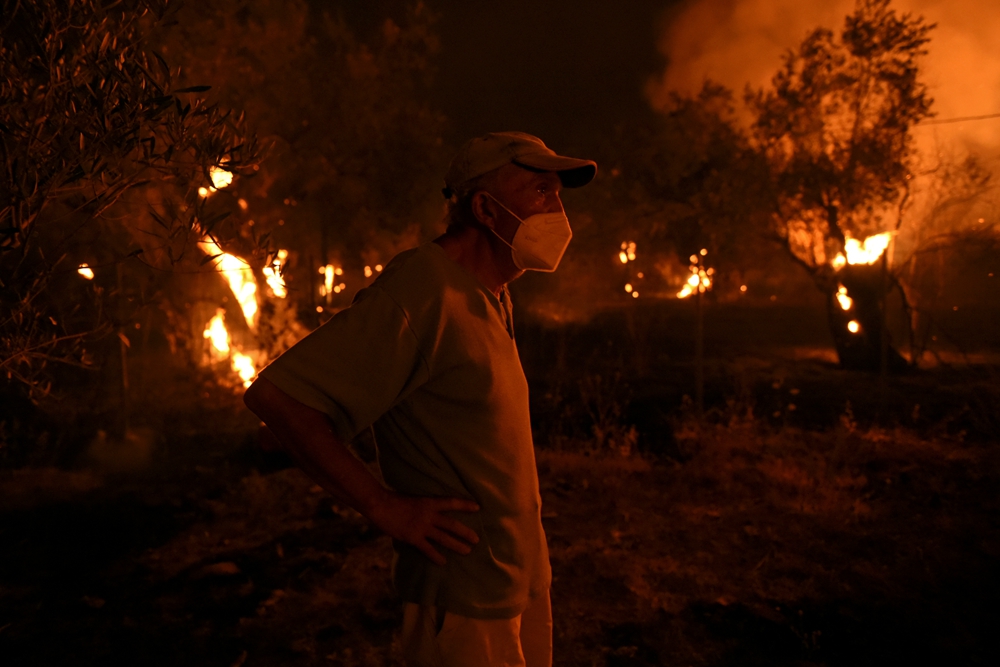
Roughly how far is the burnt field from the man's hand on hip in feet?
8.36

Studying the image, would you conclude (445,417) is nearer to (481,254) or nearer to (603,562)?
(481,254)

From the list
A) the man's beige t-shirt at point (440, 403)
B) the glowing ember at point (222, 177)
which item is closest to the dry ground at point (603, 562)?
the man's beige t-shirt at point (440, 403)

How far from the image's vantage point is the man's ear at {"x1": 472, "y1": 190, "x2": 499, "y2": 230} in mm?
1936

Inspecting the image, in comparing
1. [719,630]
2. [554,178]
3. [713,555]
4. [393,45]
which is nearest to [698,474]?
[713,555]

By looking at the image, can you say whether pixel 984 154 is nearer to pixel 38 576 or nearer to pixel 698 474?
pixel 698 474

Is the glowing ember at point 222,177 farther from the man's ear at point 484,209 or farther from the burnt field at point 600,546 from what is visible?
the burnt field at point 600,546

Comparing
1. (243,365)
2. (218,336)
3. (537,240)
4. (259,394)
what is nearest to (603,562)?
(537,240)

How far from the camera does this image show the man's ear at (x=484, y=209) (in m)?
1.94

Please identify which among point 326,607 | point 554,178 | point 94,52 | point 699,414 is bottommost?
point 326,607

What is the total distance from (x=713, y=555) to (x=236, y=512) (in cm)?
428

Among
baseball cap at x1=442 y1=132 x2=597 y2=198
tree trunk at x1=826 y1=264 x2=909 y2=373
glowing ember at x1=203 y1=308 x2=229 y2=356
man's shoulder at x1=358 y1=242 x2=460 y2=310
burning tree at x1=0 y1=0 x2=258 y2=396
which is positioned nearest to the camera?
man's shoulder at x1=358 y1=242 x2=460 y2=310

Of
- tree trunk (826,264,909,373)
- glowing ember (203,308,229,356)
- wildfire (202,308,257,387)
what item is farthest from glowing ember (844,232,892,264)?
glowing ember (203,308,229,356)

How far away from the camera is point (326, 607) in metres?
4.39

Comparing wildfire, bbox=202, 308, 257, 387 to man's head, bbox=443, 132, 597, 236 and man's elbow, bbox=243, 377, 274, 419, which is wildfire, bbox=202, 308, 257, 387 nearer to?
man's head, bbox=443, 132, 597, 236
